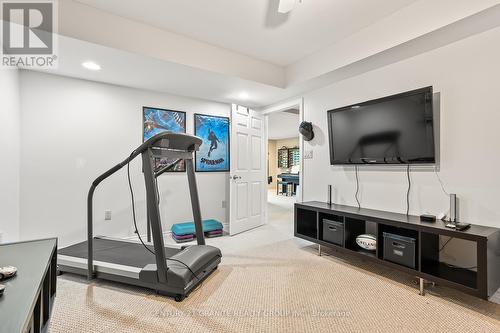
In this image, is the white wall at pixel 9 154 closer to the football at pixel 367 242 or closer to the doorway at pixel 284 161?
the doorway at pixel 284 161

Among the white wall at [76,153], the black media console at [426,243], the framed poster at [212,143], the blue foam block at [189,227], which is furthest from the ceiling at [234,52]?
the blue foam block at [189,227]

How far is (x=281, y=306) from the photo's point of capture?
6.07 feet

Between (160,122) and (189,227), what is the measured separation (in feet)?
5.23

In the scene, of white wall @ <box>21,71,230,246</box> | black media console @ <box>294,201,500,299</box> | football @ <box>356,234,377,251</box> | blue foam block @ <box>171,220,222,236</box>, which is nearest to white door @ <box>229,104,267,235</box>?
blue foam block @ <box>171,220,222,236</box>

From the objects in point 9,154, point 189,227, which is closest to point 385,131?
point 189,227

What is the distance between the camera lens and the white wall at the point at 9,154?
2322 mm

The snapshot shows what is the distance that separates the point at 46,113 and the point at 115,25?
4.78ft

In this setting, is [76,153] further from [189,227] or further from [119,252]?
[189,227]

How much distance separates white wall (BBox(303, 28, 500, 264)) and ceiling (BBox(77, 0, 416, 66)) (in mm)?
618

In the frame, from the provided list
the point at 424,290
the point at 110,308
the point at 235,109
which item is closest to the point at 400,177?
the point at 424,290

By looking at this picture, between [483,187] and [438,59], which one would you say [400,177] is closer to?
[483,187]

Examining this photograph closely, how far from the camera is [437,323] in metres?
1.66

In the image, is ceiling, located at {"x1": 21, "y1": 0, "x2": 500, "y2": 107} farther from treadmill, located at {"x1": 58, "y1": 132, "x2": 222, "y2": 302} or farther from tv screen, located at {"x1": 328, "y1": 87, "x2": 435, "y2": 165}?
treadmill, located at {"x1": 58, "y1": 132, "x2": 222, "y2": 302}

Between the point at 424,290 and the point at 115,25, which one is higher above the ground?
the point at 115,25
